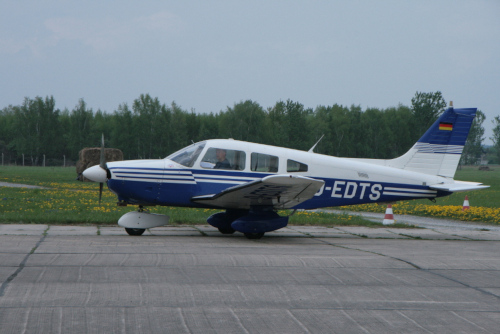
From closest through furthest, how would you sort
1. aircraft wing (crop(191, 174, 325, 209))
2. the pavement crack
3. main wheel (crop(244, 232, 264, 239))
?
the pavement crack, aircraft wing (crop(191, 174, 325, 209)), main wheel (crop(244, 232, 264, 239))

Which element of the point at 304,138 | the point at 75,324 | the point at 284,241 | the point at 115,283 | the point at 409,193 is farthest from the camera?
the point at 304,138

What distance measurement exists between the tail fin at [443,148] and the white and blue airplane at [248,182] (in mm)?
276

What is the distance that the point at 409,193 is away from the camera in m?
13.5

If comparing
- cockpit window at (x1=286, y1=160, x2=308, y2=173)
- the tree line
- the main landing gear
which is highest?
the tree line

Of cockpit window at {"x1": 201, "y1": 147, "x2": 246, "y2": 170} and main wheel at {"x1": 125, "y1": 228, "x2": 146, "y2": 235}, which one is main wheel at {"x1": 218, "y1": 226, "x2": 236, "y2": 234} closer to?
cockpit window at {"x1": 201, "y1": 147, "x2": 246, "y2": 170}

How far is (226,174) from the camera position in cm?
1248

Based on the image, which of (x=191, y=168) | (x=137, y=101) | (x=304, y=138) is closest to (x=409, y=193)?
(x=191, y=168)

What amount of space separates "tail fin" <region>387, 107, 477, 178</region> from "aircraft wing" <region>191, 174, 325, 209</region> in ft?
10.4

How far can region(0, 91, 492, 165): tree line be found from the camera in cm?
7831

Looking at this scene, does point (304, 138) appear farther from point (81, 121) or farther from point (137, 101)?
point (81, 121)

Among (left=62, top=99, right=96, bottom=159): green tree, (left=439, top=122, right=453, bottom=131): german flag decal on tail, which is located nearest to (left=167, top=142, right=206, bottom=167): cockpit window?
(left=439, top=122, right=453, bottom=131): german flag decal on tail

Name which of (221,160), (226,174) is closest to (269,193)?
(226,174)

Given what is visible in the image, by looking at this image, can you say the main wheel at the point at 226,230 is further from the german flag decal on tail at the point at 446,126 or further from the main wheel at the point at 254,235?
the german flag decal on tail at the point at 446,126

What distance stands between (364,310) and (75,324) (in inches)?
112
